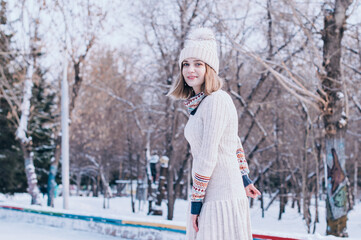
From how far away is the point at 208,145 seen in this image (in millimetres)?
2125

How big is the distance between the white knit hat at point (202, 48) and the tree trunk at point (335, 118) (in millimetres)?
5808

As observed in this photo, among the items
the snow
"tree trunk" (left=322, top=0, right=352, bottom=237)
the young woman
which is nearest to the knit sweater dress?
the young woman

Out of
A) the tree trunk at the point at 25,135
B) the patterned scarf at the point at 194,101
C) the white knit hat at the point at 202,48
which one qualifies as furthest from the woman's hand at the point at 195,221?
the tree trunk at the point at 25,135

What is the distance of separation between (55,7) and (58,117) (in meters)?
8.72

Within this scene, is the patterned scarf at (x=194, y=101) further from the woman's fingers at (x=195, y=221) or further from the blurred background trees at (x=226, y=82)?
the blurred background trees at (x=226, y=82)

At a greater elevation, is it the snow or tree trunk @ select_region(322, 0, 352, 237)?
tree trunk @ select_region(322, 0, 352, 237)

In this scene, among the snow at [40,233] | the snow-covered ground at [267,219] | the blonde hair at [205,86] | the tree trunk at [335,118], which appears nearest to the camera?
the blonde hair at [205,86]

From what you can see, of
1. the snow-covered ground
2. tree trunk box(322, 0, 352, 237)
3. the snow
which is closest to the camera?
the snow-covered ground

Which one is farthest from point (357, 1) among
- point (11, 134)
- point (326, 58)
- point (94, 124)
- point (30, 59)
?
point (94, 124)

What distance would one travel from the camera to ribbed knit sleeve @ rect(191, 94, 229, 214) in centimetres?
212

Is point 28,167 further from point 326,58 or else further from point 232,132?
point 232,132

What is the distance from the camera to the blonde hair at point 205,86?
7.46 feet

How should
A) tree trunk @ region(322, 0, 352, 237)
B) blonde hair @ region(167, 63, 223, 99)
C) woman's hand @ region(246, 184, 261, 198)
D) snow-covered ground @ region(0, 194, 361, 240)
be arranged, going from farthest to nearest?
tree trunk @ region(322, 0, 352, 237) → snow-covered ground @ region(0, 194, 361, 240) → woman's hand @ region(246, 184, 261, 198) → blonde hair @ region(167, 63, 223, 99)

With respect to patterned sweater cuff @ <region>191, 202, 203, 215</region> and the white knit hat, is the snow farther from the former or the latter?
the white knit hat
